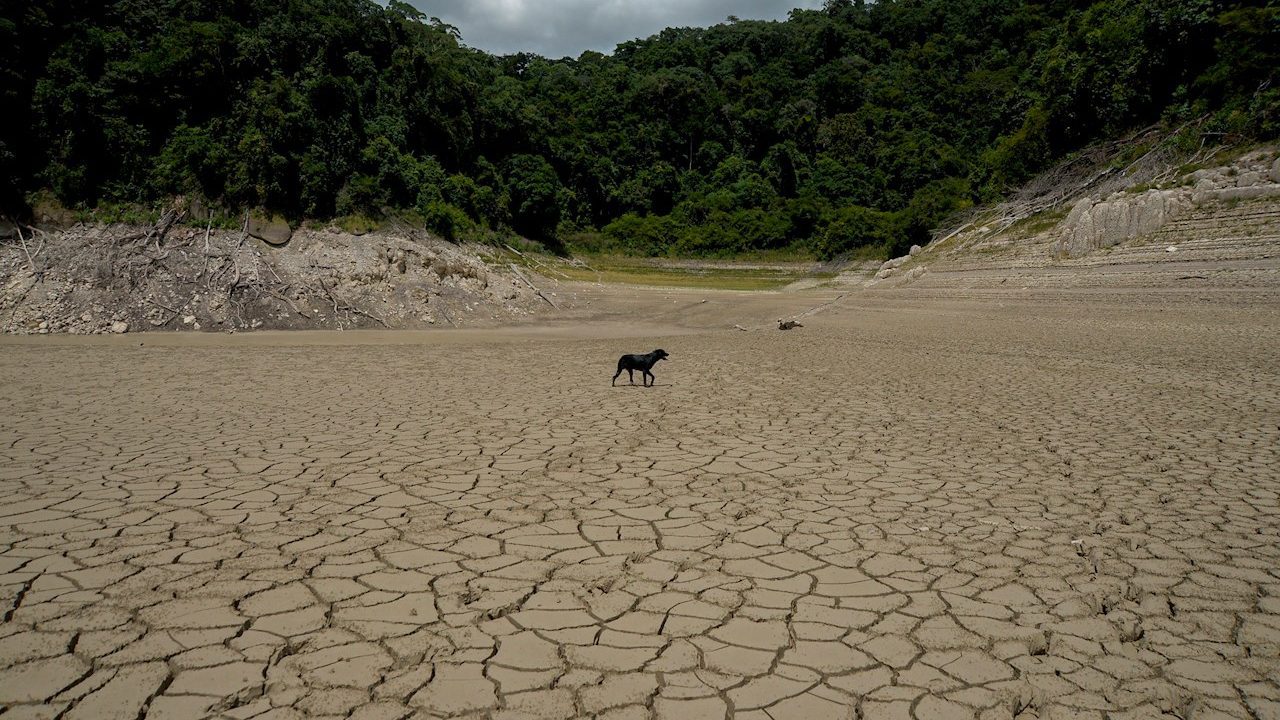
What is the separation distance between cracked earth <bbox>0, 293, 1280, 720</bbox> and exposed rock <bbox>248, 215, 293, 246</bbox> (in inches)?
536

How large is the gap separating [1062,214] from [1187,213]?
5726 millimetres

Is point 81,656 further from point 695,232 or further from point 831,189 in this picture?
point 831,189

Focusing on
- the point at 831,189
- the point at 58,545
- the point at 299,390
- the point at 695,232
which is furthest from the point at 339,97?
the point at 831,189

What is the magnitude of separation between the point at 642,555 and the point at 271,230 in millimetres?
21652

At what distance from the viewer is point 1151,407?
26.0ft

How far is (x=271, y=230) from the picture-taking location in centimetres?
2153

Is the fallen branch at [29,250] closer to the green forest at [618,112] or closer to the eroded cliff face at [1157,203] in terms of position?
the green forest at [618,112]

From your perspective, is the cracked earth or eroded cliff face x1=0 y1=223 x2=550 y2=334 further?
eroded cliff face x1=0 y1=223 x2=550 y2=334

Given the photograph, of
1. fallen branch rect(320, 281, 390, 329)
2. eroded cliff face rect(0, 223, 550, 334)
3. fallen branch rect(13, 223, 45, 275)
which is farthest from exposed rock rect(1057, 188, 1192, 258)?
fallen branch rect(13, 223, 45, 275)

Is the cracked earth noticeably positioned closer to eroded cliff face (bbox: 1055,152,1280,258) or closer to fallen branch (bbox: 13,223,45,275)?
eroded cliff face (bbox: 1055,152,1280,258)

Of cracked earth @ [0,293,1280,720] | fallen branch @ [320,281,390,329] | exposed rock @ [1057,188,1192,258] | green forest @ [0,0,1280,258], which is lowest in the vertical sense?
cracked earth @ [0,293,1280,720]

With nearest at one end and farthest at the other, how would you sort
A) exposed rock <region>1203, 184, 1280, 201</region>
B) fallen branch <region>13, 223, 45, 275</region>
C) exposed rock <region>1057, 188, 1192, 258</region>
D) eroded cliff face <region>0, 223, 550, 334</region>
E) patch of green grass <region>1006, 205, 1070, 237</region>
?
exposed rock <region>1203, 184, 1280, 201</region> → eroded cliff face <region>0, 223, 550, 334</region> → fallen branch <region>13, 223, 45, 275</region> → exposed rock <region>1057, 188, 1192, 258</region> → patch of green grass <region>1006, 205, 1070, 237</region>

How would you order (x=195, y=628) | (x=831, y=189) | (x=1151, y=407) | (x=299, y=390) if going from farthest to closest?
(x=831, y=189)
(x=299, y=390)
(x=1151, y=407)
(x=195, y=628)

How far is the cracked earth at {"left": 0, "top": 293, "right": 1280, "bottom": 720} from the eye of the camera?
260 cm
